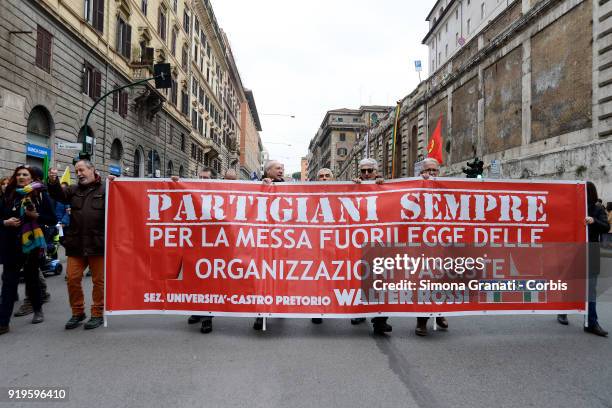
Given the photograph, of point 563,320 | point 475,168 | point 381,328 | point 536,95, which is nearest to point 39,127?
point 475,168

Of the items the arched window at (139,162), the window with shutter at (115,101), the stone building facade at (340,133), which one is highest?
the stone building facade at (340,133)

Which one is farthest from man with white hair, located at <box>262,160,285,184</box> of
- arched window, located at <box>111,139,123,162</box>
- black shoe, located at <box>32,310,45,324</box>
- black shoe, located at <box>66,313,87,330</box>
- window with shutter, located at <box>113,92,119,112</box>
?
arched window, located at <box>111,139,123,162</box>

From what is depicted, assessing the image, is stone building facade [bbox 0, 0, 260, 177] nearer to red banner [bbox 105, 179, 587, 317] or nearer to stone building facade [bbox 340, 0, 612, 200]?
red banner [bbox 105, 179, 587, 317]

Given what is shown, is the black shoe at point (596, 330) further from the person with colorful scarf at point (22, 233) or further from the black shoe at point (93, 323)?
the person with colorful scarf at point (22, 233)

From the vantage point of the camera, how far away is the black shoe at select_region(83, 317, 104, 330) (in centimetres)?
472

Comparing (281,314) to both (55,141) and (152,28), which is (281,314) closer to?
(55,141)

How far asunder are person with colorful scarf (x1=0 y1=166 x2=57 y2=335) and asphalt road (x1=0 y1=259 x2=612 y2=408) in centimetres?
36

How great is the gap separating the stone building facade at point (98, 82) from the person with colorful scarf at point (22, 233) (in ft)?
32.8

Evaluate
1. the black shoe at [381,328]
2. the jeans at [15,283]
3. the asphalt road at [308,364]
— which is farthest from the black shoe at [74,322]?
the black shoe at [381,328]

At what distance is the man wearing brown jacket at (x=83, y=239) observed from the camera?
478 centimetres

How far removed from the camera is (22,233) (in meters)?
4.82

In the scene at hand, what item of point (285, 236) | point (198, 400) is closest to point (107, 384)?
point (198, 400)

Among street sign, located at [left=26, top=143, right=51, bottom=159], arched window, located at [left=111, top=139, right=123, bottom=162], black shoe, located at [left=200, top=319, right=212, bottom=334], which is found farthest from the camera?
arched window, located at [left=111, top=139, right=123, bottom=162]

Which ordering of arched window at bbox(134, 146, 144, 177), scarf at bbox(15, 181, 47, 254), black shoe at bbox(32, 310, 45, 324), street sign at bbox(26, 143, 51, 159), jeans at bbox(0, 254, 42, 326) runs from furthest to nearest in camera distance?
arched window at bbox(134, 146, 144, 177)
street sign at bbox(26, 143, 51, 159)
black shoe at bbox(32, 310, 45, 324)
scarf at bbox(15, 181, 47, 254)
jeans at bbox(0, 254, 42, 326)
